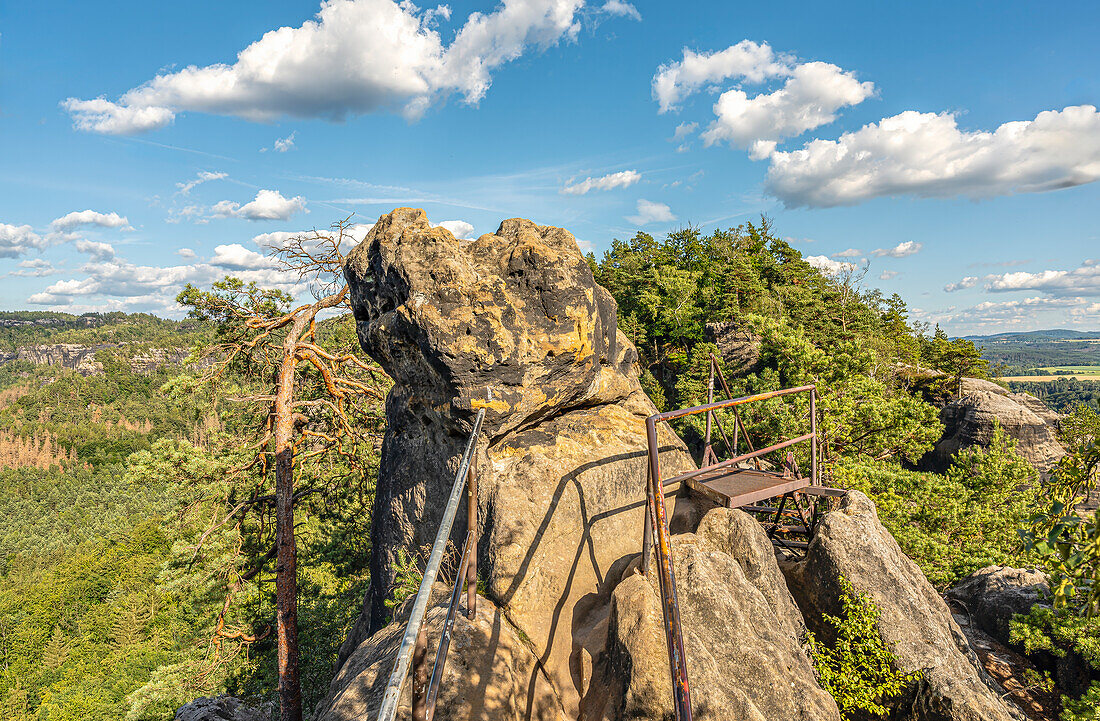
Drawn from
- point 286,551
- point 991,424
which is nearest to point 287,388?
point 286,551

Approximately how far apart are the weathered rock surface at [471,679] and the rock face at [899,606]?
3874mm

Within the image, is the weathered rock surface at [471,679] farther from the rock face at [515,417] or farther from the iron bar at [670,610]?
the iron bar at [670,610]

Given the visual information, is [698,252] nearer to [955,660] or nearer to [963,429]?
[963,429]

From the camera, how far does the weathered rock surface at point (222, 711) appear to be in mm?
12078

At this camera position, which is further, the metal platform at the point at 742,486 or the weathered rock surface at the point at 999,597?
the weathered rock surface at the point at 999,597

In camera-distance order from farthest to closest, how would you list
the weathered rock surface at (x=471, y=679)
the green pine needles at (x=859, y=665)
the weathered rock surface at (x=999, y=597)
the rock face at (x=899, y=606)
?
the weathered rock surface at (x=999, y=597) < the green pine needles at (x=859, y=665) < the rock face at (x=899, y=606) < the weathered rock surface at (x=471, y=679)

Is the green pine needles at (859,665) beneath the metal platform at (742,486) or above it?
beneath

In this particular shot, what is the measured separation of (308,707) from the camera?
458 inches

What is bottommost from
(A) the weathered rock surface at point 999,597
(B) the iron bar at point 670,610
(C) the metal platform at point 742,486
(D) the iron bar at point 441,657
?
(A) the weathered rock surface at point 999,597

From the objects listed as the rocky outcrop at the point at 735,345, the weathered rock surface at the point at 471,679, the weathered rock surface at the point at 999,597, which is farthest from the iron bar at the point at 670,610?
the rocky outcrop at the point at 735,345

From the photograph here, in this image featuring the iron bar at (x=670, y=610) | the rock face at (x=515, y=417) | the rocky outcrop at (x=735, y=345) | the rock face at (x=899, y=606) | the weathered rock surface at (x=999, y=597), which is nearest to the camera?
the iron bar at (x=670, y=610)

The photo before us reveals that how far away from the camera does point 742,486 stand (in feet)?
23.5

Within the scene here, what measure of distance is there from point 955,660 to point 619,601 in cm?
441

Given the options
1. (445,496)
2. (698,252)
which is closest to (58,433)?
(698,252)
